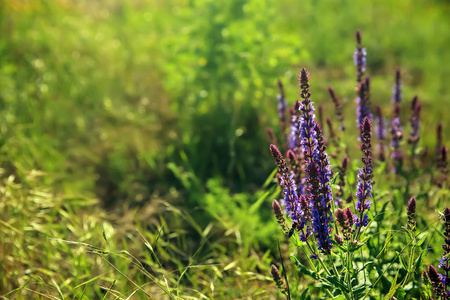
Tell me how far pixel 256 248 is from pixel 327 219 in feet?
4.30

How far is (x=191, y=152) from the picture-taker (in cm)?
398

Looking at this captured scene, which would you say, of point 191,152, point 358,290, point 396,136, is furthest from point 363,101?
point 191,152

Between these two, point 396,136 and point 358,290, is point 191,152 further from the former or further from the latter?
point 358,290

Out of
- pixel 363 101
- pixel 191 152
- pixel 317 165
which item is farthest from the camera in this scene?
pixel 191 152

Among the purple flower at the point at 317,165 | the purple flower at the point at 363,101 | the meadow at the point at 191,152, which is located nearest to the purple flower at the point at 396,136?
the meadow at the point at 191,152

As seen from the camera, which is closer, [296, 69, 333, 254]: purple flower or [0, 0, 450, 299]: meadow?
[296, 69, 333, 254]: purple flower

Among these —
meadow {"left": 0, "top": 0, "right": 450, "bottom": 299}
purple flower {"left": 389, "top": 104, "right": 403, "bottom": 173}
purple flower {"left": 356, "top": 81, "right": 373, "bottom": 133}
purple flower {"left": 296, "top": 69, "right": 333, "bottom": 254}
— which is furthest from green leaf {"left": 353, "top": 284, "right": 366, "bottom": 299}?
purple flower {"left": 389, "top": 104, "right": 403, "bottom": 173}

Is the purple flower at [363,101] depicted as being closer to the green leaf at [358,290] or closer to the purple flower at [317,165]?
the purple flower at [317,165]

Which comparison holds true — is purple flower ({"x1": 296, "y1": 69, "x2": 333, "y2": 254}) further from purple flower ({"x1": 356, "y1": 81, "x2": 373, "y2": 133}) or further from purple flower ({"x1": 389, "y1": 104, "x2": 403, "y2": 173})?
purple flower ({"x1": 389, "y1": 104, "x2": 403, "y2": 173})

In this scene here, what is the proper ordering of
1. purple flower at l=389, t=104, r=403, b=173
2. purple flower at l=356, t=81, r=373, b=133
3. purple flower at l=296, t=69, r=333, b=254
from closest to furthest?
1. purple flower at l=296, t=69, r=333, b=254
2. purple flower at l=356, t=81, r=373, b=133
3. purple flower at l=389, t=104, r=403, b=173

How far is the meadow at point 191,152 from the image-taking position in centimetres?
252

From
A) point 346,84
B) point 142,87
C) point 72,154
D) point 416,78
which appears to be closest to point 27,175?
point 72,154

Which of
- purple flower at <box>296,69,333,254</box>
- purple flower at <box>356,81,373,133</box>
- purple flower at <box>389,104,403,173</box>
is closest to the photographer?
purple flower at <box>296,69,333,254</box>

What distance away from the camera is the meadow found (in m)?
2.52
